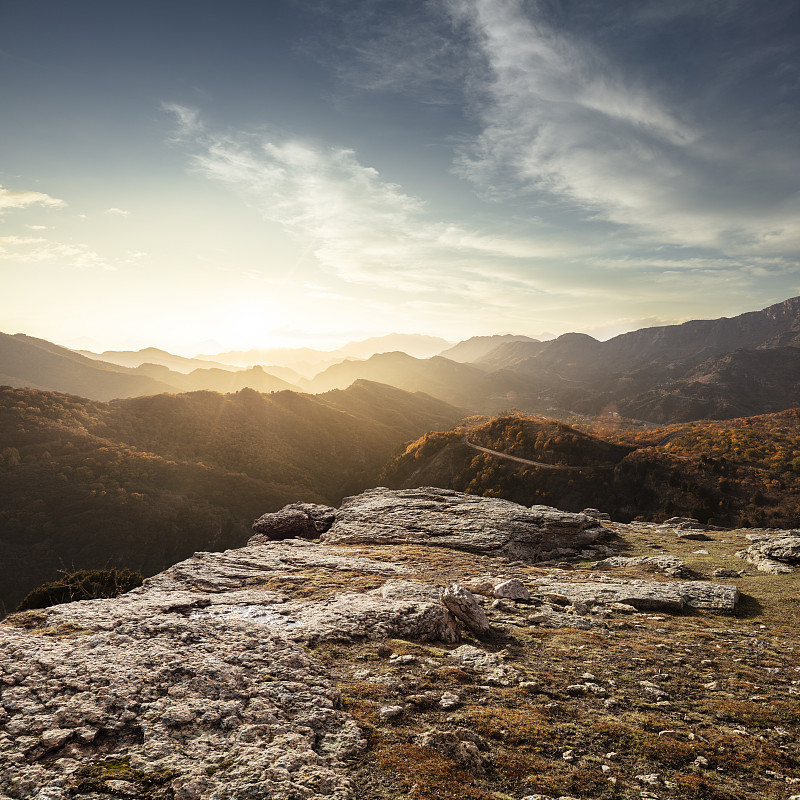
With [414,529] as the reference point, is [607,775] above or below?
above

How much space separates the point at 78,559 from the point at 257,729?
6728 cm

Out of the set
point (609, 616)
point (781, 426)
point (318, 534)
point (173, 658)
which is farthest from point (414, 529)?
point (781, 426)

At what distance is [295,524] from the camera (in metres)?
47.0

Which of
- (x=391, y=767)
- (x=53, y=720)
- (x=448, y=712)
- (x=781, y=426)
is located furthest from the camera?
(x=781, y=426)

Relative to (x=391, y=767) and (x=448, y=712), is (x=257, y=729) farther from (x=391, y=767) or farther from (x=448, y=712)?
(x=448, y=712)

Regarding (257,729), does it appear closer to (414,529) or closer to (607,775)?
(607,775)

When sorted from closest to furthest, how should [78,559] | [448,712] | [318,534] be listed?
[448,712] < [318,534] < [78,559]

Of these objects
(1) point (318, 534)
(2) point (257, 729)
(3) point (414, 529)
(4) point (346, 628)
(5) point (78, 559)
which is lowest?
(5) point (78, 559)

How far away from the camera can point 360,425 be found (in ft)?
487

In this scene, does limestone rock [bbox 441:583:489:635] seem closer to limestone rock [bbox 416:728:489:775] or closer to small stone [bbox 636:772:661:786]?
limestone rock [bbox 416:728:489:775]

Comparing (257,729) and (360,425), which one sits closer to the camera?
(257,729)

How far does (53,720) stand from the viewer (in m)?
9.00

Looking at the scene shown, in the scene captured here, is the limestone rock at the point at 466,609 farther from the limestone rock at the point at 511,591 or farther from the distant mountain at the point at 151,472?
the distant mountain at the point at 151,472

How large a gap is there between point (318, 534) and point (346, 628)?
3185cm
